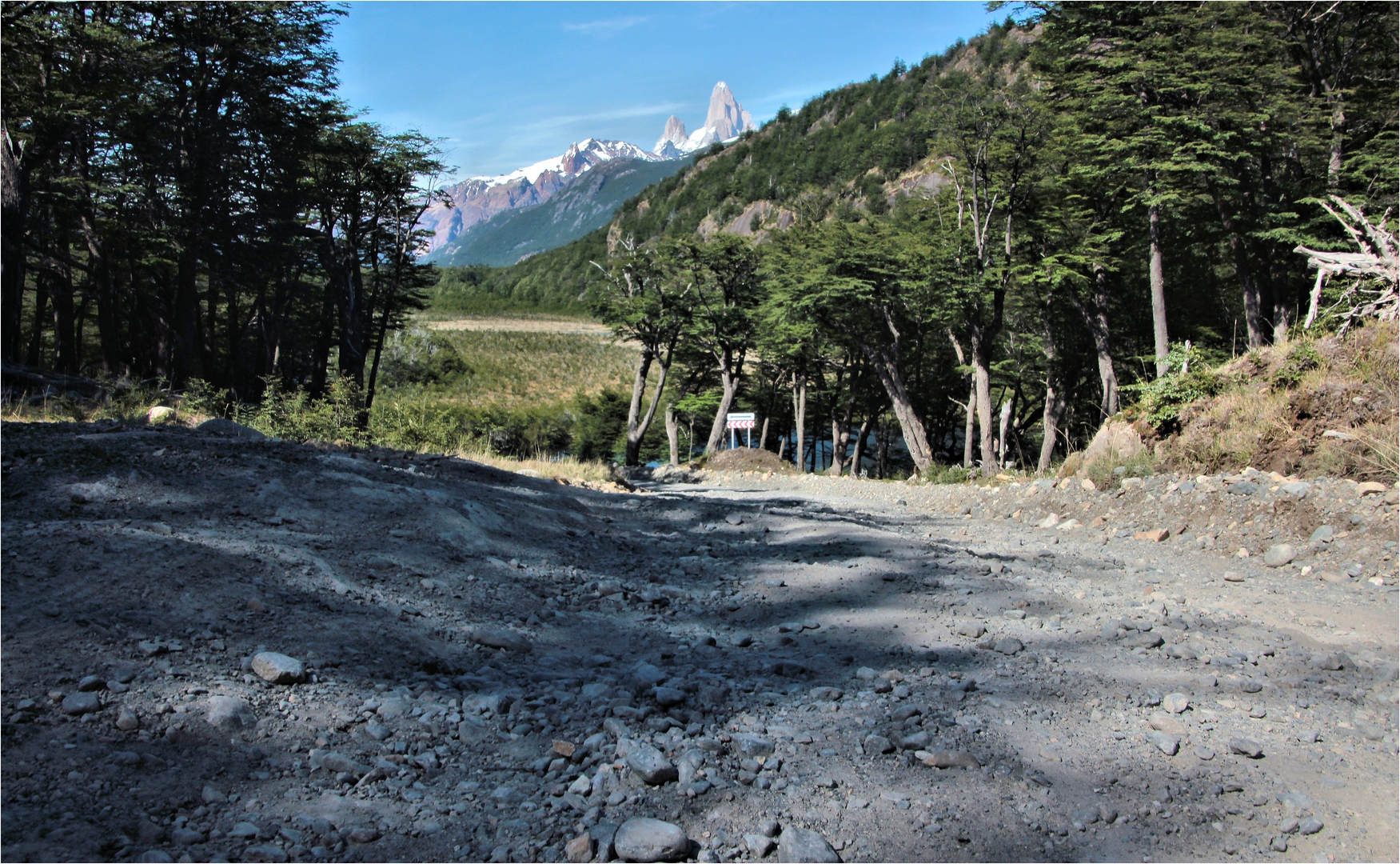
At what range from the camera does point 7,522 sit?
3789mm

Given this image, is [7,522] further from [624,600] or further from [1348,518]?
[1348,518]

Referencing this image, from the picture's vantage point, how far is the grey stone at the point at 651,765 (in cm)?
264

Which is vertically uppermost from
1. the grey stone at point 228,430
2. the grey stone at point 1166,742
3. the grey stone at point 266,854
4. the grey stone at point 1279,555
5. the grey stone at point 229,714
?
the grey stone at point 228,430

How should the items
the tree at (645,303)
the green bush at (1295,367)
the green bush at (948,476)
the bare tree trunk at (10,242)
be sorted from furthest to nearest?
1. the tree at (645,303)
2. the green bush at (948,476)
3. the bare tree trunk at (10,242)
4. the green bush at (1295,367)

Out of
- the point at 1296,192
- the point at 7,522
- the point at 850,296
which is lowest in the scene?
the point at 7,522

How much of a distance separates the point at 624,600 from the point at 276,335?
80.0 ft

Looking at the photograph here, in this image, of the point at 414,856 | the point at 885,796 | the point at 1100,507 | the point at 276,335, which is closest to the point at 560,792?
the point at 414,856

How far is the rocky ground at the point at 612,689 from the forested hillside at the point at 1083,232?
7.50 meters

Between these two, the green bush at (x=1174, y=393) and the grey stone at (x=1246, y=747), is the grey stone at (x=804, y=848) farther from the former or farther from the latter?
the green bush at (x=1174, y=393)

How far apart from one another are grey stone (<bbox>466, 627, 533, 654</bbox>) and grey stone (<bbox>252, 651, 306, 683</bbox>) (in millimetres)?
985

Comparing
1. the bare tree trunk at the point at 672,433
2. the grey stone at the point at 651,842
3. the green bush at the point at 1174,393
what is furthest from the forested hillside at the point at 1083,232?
the grey stone at the point at 651,842

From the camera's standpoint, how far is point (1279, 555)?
6391 millimetres

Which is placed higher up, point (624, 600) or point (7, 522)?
point (7, 522)

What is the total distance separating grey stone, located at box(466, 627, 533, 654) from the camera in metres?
3.94
